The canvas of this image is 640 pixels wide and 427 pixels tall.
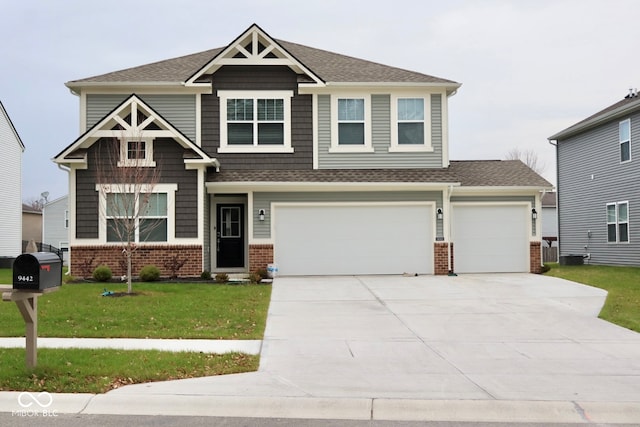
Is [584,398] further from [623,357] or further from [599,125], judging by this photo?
[599,125]

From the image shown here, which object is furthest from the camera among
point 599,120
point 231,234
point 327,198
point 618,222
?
point 599,120

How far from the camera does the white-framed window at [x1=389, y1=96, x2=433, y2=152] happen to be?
20.1 metres

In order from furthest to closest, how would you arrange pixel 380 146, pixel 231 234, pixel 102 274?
pixel 231 234 → pixel 380 146 → pixel 102 274

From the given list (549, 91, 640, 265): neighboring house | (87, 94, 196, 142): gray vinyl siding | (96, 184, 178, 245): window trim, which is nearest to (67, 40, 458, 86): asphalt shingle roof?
(87, 94, 196, 142): gray vinyl siding

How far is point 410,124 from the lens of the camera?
66.5ft

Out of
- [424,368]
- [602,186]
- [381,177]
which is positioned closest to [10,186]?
[381,177]

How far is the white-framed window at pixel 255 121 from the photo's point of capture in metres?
19.9

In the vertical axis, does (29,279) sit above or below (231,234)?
below

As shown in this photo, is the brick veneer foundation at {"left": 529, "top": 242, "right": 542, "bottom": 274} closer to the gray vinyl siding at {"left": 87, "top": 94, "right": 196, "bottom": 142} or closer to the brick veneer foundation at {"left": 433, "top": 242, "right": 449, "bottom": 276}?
the brick veneer foundation at {"left": 433, "top": 242, "right": 449, "bottom": 276}

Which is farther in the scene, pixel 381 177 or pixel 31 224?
pixel 31 224

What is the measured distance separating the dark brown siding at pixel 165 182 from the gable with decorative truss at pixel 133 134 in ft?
0.84

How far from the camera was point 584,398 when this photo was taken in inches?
275

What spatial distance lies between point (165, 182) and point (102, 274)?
127 inches

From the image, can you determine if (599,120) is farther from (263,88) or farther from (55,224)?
(55,224)
